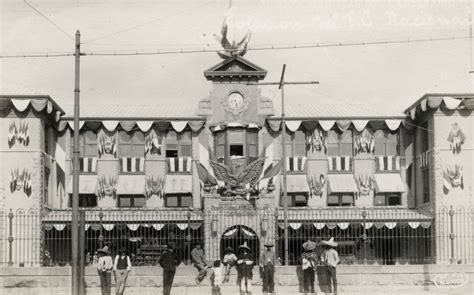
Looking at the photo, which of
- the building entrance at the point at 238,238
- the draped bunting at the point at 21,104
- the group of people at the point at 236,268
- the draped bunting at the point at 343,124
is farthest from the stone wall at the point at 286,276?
the draped bunting at the point at 343,124

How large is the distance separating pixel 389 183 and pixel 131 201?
15.0 m

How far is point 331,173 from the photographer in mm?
44438

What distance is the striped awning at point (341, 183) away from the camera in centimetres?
4356

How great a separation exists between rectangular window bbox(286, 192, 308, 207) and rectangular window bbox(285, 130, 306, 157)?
234 cm

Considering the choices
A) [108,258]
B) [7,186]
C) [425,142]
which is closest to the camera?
[108,258]

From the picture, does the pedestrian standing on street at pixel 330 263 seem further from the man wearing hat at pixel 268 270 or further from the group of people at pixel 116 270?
the group of people at pixel 116 270

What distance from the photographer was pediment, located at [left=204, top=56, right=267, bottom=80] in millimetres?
42906

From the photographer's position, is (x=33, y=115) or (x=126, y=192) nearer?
(x=33, y=115)

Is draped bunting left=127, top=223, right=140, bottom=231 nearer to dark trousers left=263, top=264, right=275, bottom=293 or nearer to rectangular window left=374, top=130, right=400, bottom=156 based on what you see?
rectangular window left=374, top=130, right=400, bottom=156

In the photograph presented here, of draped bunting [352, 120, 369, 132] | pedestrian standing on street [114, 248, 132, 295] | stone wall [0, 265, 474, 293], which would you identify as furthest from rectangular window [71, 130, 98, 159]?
pedestrian standing on street [114, 248, 132, 295]

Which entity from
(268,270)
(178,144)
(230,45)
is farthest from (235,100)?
(268,270)

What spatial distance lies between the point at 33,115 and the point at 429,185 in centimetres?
A: 2179

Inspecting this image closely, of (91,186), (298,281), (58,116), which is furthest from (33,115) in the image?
(298,281)

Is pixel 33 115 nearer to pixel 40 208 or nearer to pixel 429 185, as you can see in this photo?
pixel 40 208
